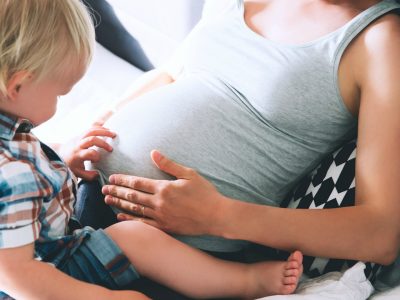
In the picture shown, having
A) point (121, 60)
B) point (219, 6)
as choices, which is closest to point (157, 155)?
point (219, 6)

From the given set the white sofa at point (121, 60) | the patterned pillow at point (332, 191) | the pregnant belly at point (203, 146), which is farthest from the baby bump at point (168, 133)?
the white sofa at point (121, 60)

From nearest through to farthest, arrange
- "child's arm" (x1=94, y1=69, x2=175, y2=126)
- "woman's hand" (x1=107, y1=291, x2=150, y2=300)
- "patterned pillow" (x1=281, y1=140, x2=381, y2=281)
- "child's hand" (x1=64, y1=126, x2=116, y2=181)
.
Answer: "woman's hand" (x1=107, y1=291, x2=150, y2=300)
"patterned pillow" (x1=281, y1=140, x2=381, y2=281)
"child's hand" (x1=64, y1=126, x2=116, y2=181)
"child's arm" (x1=94, y1=69, x2=175, y2=126)

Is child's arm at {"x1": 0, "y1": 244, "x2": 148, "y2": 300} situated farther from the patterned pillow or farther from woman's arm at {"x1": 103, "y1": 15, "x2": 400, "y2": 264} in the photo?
the patterned pillow

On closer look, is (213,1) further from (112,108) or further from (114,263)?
(114,263)

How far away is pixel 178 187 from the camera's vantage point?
968 mm

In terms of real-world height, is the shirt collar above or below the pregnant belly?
above

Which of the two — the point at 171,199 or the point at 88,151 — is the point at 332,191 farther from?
the point at 88,151

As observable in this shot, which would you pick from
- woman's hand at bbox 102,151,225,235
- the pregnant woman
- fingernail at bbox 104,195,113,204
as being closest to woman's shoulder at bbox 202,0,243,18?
the pregnant woman

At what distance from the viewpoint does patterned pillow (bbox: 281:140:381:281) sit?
3.20 feet

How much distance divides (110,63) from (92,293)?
4.01ft

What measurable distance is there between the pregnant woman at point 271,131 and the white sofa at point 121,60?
1.60 ft

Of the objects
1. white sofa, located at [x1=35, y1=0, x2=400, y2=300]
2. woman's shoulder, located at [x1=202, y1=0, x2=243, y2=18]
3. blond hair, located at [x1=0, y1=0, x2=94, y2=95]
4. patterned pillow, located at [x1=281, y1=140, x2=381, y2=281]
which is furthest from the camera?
white sofa, located at [x1=35, y1=0, x2=400, y2=300]

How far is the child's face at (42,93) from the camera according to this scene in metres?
0.83

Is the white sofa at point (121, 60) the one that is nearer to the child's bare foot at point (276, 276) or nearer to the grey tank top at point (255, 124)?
the grey tank top at point (255, 124)
